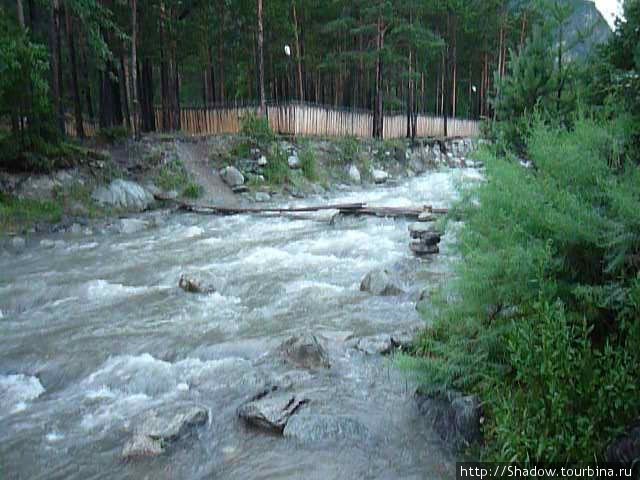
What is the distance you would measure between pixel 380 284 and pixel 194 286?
3.23 metres

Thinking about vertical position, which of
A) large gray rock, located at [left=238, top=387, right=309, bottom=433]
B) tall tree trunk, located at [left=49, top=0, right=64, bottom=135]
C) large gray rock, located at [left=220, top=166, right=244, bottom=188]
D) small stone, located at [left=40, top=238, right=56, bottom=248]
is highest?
tall tree trunk, located at [left=49, top=0, right=64, bottom=135]

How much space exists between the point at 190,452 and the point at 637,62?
486 centimetres

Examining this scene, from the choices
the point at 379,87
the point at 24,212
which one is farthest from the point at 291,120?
the point at 24,212

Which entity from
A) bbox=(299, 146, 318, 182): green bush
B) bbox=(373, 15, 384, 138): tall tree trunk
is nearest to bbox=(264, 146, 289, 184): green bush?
bbox=(299, 146, 318, 182): green bush

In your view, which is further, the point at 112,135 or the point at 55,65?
the point at 112,135

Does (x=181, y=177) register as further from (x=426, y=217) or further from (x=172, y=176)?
(x=426, y=217)

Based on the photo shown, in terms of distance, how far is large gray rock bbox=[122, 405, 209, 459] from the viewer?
455cm

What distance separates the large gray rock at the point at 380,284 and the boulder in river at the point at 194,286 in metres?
2.68

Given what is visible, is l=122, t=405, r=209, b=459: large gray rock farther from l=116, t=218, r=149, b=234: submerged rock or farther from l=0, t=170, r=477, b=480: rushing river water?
l=116, t=218, r=149, b=234: submerged rock

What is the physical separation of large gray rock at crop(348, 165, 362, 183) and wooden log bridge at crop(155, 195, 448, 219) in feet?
27.2

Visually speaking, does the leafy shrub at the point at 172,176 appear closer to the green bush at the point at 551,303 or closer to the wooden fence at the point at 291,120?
the wooden fence at the point at 291,120

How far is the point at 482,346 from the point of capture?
4.37 metres

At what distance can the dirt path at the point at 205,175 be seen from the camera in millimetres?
19625

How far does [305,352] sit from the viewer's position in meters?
6.20
